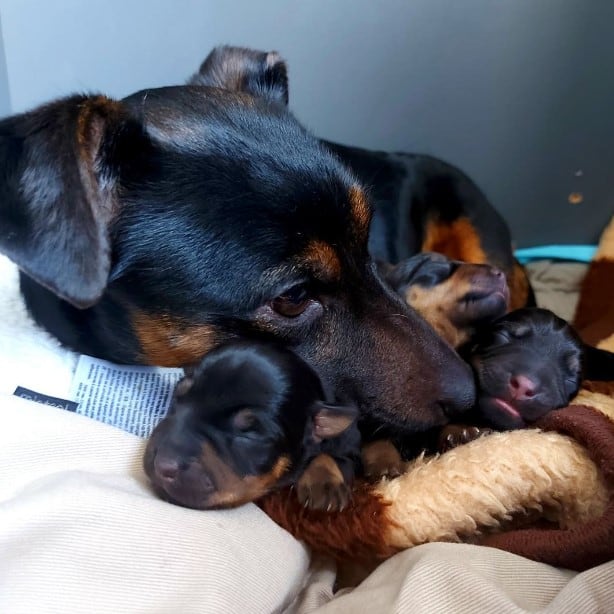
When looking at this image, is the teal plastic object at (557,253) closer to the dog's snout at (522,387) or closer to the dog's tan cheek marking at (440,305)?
the dog's tan cheek marking at (440,305)

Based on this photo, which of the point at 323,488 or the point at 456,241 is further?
the point at 456,241

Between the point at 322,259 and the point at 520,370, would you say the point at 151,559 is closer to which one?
the point at 322,259

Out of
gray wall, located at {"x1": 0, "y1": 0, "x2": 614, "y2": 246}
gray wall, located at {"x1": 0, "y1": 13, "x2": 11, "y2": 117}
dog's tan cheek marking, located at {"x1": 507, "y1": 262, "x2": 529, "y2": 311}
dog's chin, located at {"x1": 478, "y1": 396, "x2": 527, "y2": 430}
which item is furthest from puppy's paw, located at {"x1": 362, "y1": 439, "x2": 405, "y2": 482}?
gray wall, located at {"x1": 0, "y1": 13, "x2": 11, "y2": 117}

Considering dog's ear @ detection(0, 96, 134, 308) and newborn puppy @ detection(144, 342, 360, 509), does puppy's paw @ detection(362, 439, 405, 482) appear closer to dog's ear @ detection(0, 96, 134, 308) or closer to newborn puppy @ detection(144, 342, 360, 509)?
newborn puppy @ detection(144, 342, 360, 509)

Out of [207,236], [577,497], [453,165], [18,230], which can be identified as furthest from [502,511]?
[453,165]

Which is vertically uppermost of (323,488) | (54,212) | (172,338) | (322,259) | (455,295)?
(54,212)

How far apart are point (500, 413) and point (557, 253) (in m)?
1.19

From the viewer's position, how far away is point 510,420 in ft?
5.13

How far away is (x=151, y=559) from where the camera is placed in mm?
1110

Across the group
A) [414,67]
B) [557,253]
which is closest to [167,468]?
[414,67]

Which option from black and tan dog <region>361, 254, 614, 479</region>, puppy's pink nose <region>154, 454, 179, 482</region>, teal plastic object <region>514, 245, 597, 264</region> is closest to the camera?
puppy's pink nose <region>154, 454, 179, 482</region>

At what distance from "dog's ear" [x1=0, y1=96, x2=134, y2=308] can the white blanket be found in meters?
0.27

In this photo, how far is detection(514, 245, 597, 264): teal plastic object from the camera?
2.60 meters

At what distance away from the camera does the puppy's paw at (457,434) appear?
60.2 inches
